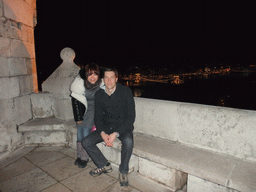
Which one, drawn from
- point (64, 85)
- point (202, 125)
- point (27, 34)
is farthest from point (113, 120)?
point (27, 34)

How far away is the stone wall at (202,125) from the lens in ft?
6.34

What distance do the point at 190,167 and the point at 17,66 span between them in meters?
3.58

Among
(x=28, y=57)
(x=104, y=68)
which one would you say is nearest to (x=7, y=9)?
(x=28, y=57)

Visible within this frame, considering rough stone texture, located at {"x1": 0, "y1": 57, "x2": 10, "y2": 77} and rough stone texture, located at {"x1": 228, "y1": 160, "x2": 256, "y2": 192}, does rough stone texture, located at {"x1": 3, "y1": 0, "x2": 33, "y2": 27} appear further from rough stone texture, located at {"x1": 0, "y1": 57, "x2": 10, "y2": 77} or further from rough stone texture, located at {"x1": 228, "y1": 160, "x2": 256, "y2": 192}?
rough stone texture, located at {"x1": 228, "y1": 160, "x2": 256, "y2": 192}

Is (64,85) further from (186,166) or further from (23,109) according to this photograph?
(186,166)

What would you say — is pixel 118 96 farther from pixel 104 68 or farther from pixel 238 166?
pixel 238 166

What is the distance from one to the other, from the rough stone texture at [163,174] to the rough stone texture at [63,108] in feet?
6.24

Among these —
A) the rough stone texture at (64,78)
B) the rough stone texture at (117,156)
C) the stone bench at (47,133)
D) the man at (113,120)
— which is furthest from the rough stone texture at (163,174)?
the rough stone texture at (64,78)

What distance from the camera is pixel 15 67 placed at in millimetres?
3326

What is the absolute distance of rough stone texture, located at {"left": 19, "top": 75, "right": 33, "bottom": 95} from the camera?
11.5ft

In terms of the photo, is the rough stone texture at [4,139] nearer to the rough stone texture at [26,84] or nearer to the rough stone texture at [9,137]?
the rough stone texture at [9,137]

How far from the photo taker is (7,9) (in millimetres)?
3080

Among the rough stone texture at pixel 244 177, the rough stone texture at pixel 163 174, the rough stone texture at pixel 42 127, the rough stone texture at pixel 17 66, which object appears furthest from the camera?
the rough stone texture at pixel 42 127

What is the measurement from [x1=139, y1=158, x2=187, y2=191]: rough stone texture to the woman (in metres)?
0.99
